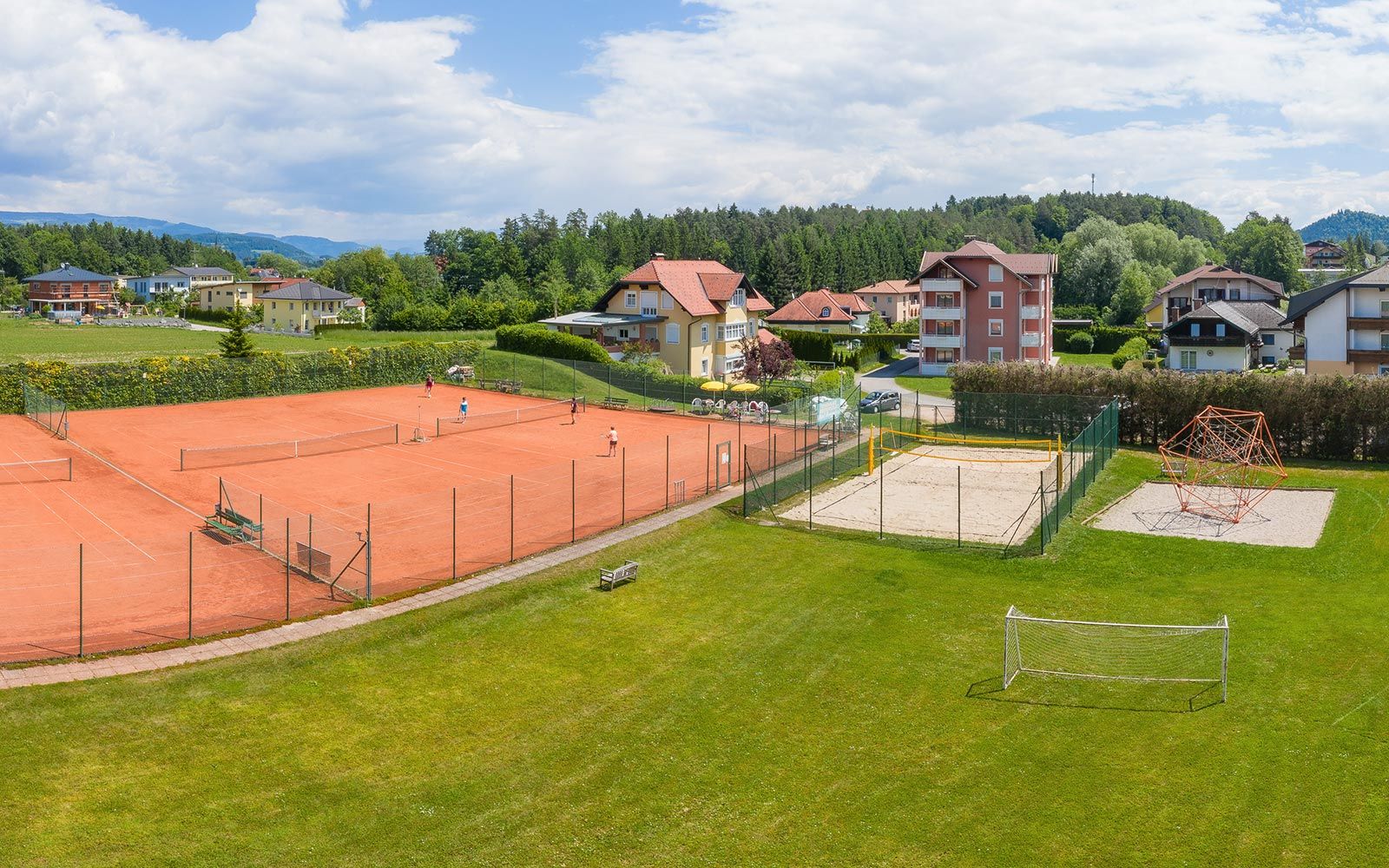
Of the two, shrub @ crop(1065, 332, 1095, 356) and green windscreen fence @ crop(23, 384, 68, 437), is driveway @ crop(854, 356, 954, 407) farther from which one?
green windscreen fence @ crop(23, 384, 68, 437)

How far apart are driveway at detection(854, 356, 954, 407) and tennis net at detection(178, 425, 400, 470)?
28.9m

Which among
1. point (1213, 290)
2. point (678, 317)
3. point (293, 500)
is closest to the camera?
point (293, 500)

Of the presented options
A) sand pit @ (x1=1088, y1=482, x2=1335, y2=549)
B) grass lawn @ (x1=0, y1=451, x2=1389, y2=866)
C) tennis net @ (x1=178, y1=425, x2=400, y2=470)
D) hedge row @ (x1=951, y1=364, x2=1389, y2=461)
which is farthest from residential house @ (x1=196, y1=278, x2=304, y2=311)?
grass lawn @ (x1=0, y1=451, x2=1389, y2=866)

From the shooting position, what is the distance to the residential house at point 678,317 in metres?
74.6

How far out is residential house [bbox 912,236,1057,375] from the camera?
79.2 meters

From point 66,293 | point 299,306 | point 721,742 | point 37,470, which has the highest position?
point 66,293

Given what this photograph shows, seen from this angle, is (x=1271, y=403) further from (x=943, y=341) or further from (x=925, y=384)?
(x=943, y=341)

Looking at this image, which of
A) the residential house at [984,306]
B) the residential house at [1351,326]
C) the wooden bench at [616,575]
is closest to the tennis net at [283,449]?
the wooden bench at [616,575]

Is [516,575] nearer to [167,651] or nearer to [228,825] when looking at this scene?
[167,651]

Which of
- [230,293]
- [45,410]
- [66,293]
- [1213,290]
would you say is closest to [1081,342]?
[1213,290]

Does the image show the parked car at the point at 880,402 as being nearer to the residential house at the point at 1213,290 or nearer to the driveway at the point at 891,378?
the driveway at the point at 891,378

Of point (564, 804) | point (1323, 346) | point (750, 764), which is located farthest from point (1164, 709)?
point (1323, 346)

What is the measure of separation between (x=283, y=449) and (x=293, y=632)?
77.3 ft

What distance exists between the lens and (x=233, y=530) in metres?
29.8
